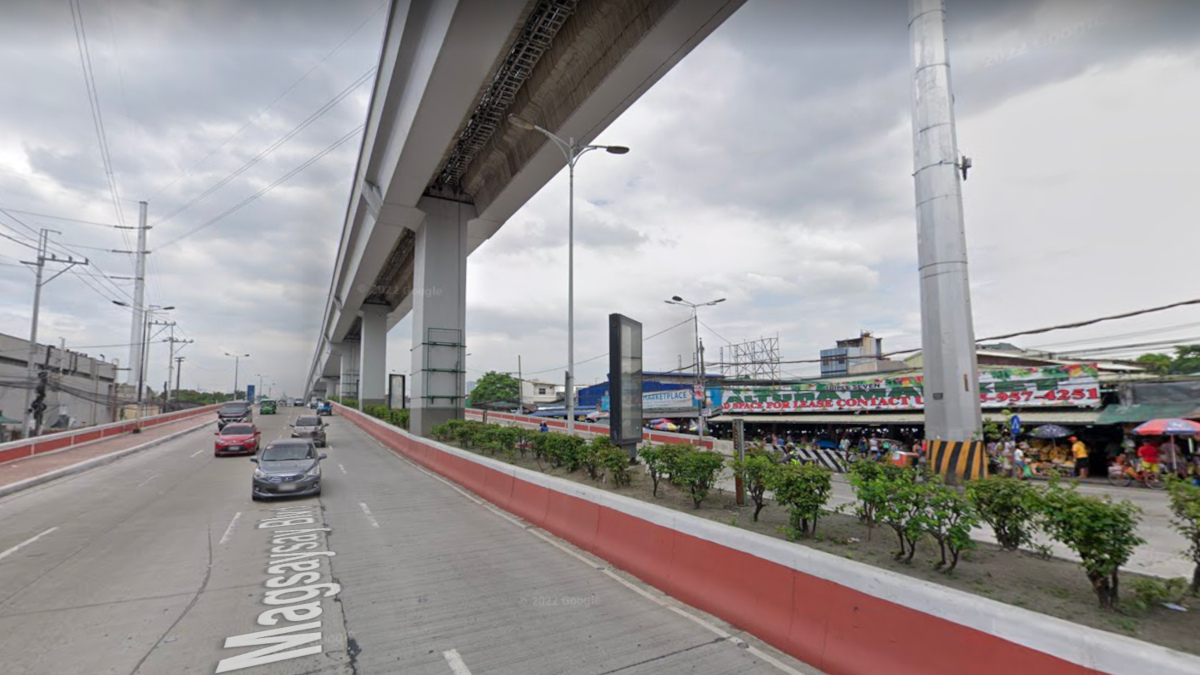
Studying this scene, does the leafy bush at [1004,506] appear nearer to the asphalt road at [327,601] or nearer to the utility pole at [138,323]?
the asphalt road at [327,601]

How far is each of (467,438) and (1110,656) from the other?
1701 centimetres

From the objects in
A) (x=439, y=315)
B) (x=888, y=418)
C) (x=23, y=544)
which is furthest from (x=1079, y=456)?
(x=23, y=544)

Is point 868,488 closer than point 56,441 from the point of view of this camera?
Yes

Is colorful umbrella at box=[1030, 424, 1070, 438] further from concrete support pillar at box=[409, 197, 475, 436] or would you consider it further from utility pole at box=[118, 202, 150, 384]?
utility pole at box=[118, 202, 150, 384]

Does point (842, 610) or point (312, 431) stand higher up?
point (842, 610)

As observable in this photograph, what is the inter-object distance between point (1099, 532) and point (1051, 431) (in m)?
18.7

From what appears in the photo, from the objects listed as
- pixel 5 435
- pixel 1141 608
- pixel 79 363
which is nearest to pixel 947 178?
pixel 1141 608

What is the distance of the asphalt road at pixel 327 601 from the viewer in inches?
180

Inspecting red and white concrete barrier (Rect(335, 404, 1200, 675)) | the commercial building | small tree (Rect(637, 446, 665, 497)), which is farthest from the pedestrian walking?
the commercial building

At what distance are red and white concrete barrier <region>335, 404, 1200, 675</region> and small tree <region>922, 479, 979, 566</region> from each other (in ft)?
4.26

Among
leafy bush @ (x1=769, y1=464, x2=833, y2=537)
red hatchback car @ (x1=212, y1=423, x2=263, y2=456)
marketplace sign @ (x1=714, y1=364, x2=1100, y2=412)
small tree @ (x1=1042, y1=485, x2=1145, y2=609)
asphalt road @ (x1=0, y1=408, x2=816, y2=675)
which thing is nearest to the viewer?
small tree @ (x1=1042, y1=485, x2=1145, y2=609)

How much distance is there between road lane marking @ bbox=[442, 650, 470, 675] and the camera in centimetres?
436

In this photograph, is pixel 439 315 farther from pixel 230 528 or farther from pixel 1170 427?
pixel 1170 427

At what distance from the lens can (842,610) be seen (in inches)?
169
